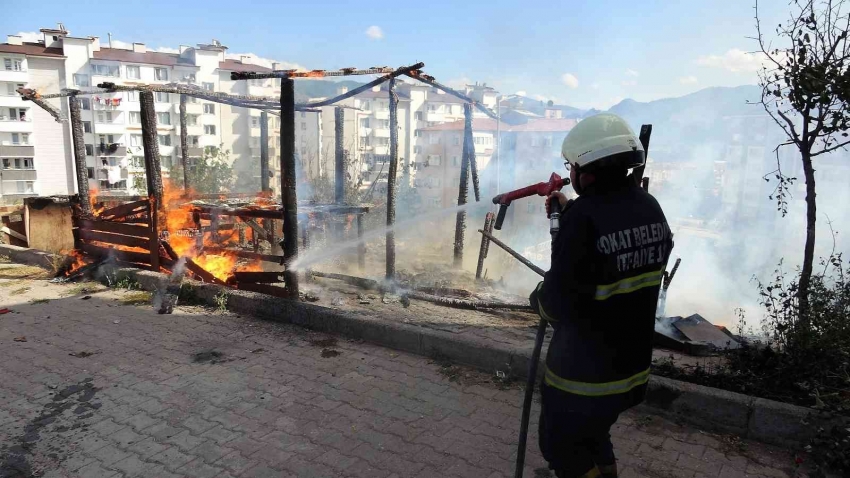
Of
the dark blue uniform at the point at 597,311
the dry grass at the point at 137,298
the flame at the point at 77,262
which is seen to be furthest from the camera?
the flame at the point at 77,262

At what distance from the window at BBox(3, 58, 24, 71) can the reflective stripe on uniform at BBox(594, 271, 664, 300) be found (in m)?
60.8

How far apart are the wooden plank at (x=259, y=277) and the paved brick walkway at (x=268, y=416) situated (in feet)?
3.94

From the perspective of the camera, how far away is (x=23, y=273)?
31.1ft

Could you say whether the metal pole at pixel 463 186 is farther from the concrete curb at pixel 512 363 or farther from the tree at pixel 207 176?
the tree at pixel 207 176

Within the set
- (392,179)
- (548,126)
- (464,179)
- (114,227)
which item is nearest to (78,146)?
(114,227)

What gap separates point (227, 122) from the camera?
54.1m

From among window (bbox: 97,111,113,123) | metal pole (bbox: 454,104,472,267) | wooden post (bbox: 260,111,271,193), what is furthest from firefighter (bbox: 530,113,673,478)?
window (bbox: 97,111,113,123)

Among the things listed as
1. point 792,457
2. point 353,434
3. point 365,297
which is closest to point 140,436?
point 353,434

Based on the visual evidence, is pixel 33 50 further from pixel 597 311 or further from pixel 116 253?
pixel 597 311

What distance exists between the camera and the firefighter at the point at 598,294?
2.25 meters

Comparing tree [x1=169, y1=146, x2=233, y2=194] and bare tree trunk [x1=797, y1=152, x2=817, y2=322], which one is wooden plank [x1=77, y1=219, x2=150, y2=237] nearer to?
bare tree trunk [x1=797, y1=152, x2=817, y2=322]

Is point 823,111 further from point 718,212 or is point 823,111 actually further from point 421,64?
point 718,212

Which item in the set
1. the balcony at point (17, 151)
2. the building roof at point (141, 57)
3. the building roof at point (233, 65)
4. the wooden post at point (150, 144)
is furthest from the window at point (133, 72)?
the wooden post at point (150, 144)

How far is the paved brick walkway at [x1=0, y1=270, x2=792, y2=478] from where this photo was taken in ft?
10.8
